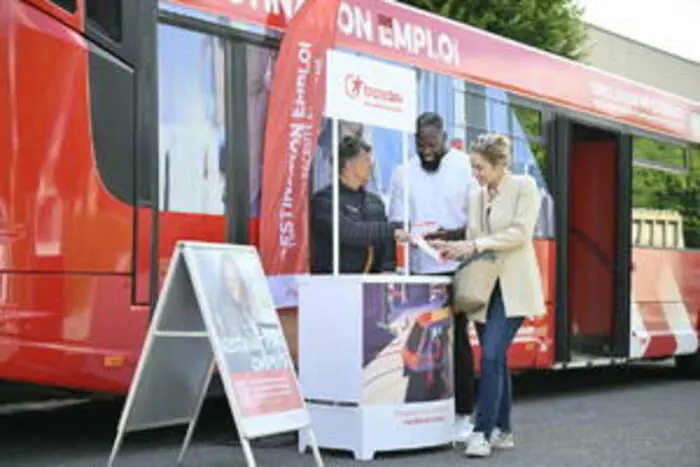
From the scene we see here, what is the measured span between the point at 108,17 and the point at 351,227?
229cm

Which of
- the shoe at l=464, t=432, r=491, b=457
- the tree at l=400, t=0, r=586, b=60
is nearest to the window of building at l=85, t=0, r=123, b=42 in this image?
the shoe at l=464, t=432, r=491, b=457

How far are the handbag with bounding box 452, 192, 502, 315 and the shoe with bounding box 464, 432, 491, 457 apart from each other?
2.52ft

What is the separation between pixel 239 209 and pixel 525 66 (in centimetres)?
399

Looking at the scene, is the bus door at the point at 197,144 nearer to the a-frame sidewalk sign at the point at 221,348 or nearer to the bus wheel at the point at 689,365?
the a-frame sidewalk sign at the point at 221,348

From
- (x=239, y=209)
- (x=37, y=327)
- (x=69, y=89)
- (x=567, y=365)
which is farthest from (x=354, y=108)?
(x=567, y=365)

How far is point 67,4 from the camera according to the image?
692 centimetres

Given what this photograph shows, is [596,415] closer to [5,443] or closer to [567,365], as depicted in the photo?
[567,365]

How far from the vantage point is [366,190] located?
8.61 metres

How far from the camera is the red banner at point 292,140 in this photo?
25.8 ft

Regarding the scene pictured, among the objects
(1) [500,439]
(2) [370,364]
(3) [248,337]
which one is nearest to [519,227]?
(2) [370,364]

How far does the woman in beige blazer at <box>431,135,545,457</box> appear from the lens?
731 cm

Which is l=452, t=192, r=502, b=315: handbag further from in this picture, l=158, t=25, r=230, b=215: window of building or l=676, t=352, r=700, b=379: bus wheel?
l=676, t=352, r=700, b=379: bus wheel

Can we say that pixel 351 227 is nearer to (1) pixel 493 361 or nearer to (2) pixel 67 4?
(1) pixel 493 361

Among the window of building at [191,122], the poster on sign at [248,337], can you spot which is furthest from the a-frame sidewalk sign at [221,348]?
the window of building at [191,122]
